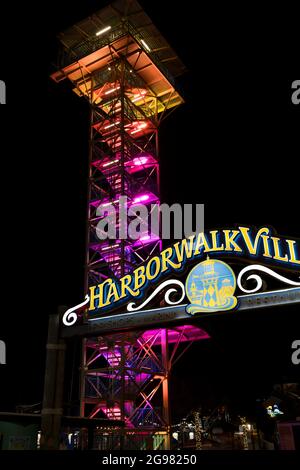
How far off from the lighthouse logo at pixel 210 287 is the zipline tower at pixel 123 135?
1124 centimetres

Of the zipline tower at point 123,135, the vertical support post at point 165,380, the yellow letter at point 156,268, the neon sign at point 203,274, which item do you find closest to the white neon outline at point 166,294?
the neon sign at point 203,274

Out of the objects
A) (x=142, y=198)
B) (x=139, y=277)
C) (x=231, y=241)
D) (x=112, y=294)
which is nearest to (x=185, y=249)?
(x=231, y=241)

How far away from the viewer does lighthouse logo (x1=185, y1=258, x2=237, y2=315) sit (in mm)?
13414

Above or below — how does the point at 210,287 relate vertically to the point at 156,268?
below

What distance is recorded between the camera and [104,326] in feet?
49.0

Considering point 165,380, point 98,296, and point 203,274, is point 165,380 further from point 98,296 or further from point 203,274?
point 203,274

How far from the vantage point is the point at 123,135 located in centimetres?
3031

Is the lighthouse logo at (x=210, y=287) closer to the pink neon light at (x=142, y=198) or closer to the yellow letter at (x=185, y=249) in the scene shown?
the yellow letter at (x=185, y=249)

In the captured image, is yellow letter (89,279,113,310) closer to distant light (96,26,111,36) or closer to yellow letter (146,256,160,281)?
yellow letter (146,256,160,281)

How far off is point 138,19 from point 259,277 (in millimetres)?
24695

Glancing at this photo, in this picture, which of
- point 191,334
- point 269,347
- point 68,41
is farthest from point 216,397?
point 68,41

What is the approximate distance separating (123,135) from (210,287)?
18.8m
